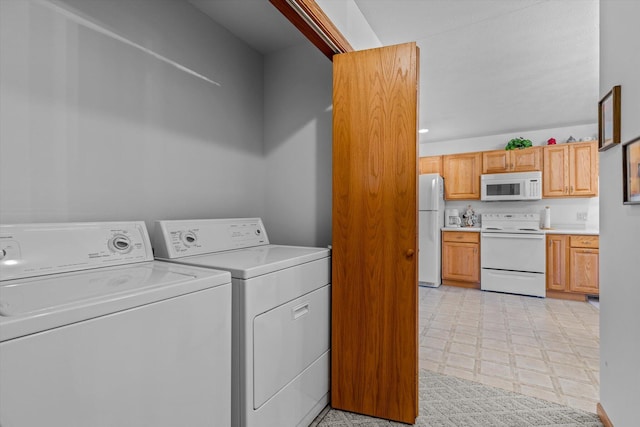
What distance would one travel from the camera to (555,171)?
4430 millimetres

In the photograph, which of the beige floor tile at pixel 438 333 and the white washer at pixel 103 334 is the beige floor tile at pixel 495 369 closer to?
the beige floor tile at pixel 438 333

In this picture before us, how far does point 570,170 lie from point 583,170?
14 cm

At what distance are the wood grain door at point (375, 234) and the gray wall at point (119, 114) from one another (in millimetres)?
812

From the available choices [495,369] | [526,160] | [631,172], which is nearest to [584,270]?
[526,160]

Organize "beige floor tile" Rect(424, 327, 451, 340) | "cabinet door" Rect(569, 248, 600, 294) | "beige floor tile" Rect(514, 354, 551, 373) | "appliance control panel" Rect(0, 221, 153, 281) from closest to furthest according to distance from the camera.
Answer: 1. "appliance control panel" Rect(0, 221, 153, 281)
2. "beige floor tile" Rect(514, 354, 551, 373)
3. "beige floor tile" Rect(424, 327, 451, 340)
4. "cabinet door" Rect(569, 248, 600, 294)

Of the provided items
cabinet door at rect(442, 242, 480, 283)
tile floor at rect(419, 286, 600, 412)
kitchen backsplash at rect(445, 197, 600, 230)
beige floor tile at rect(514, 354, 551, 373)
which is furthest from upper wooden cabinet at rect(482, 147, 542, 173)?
beige floor tile at rect(514, 354, 551, 373)

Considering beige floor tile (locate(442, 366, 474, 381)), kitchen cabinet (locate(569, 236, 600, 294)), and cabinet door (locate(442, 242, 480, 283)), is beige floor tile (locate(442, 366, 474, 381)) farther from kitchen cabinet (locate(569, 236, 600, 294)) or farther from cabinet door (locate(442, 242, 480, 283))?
kitchen cabinet (locate(569, 236, 600, 294))

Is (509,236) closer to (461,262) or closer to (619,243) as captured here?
(461,262)

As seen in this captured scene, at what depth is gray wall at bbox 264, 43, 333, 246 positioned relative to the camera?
7.26ft

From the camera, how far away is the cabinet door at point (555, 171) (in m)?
4.37

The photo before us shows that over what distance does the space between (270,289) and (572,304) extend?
4.30 meters

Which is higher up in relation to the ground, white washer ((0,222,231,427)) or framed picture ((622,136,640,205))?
framed picture ((622,136,640,205))

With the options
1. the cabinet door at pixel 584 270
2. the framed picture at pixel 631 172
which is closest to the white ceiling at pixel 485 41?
the framed picture at pixel 631 172

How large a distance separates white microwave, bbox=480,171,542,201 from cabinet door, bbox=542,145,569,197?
0.12m
